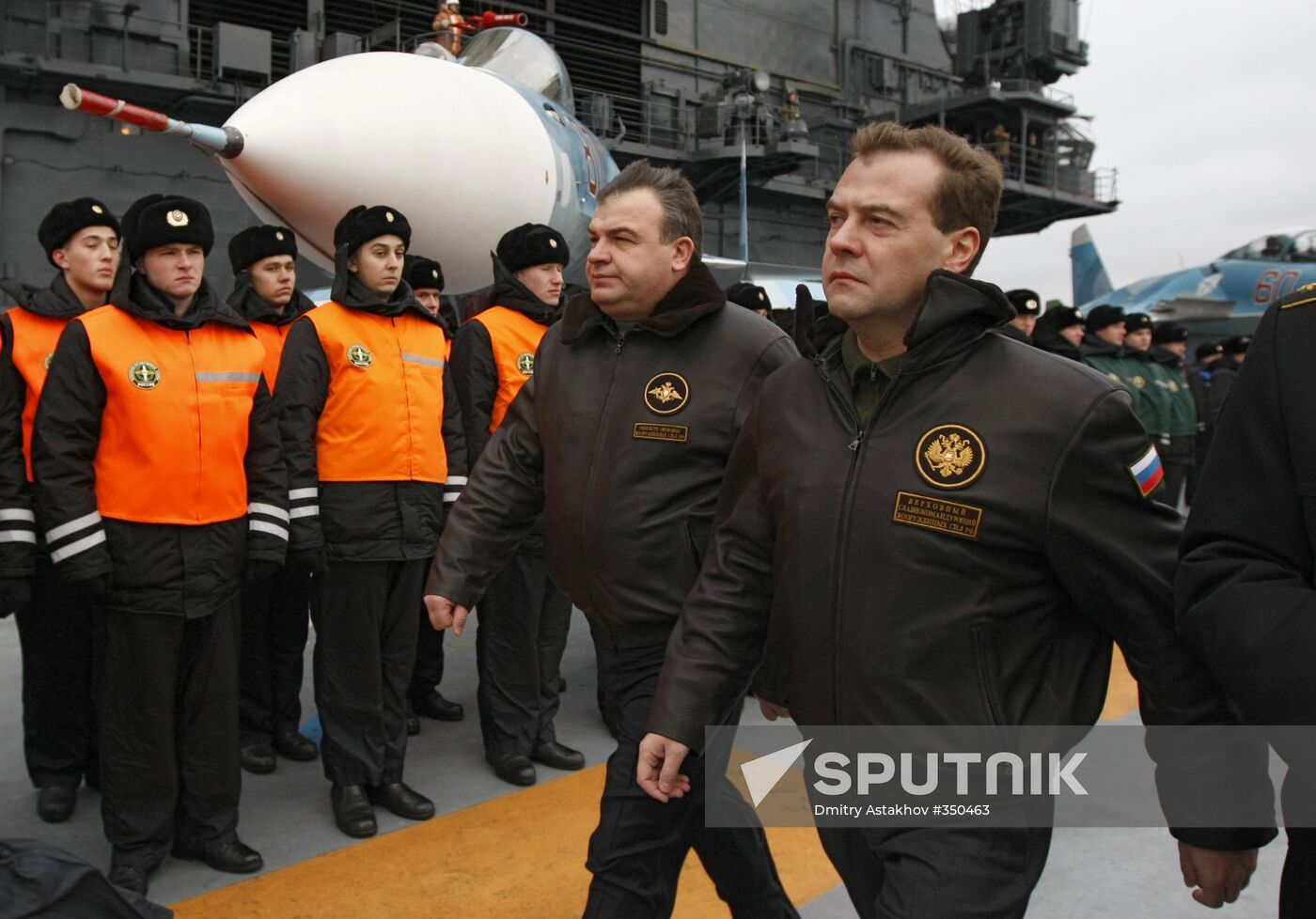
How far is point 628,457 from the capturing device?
2807mm

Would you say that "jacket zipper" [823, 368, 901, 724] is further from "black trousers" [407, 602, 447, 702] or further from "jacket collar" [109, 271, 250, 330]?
"black trousers" [407, 602, 447, 702]

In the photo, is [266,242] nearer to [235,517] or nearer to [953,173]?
[235,517]

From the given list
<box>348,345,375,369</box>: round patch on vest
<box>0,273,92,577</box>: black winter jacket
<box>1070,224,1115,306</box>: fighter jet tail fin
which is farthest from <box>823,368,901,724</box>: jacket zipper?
<box>1070,224,1115,306</box>: fighter jet tail fin

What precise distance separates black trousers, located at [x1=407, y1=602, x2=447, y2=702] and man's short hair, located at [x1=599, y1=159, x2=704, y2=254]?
2.93 meters

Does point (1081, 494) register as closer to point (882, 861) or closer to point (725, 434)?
point (882, 861)

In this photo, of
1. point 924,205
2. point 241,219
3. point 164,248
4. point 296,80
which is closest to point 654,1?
point 241,219

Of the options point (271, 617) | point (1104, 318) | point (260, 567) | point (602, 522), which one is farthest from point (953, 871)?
point (1104, 318)

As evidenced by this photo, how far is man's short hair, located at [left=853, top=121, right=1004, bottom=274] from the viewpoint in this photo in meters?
2.09

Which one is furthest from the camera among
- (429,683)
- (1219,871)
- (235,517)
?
(429,683)

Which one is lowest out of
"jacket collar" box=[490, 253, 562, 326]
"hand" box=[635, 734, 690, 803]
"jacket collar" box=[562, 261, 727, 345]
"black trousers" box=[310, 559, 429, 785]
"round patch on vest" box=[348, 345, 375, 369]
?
"black trousers" box=[310, 559, 429, 785]

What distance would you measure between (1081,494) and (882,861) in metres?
0.74

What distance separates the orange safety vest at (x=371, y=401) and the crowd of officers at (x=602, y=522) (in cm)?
1

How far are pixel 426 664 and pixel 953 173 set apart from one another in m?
4.05

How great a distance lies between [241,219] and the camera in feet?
57.7
